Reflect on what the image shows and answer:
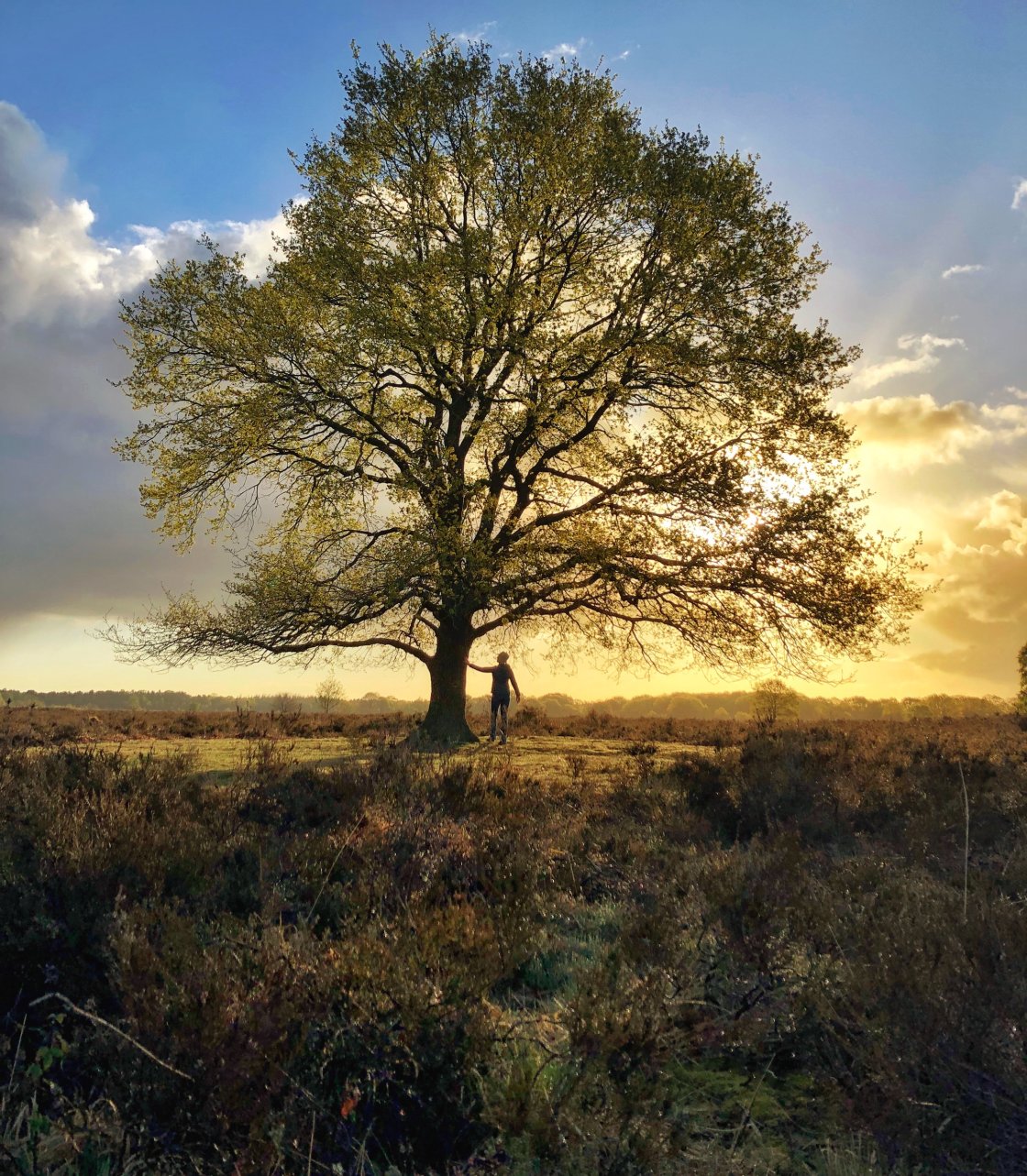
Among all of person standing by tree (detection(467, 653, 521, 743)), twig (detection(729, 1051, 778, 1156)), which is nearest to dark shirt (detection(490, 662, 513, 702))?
person standing by tree (detection(467, 653, 521, 743))

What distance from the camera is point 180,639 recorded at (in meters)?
20.8

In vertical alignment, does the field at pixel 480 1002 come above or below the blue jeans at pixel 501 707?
below

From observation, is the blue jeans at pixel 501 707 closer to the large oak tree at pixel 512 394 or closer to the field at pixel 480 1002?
the large oak tree at pixel 512 394

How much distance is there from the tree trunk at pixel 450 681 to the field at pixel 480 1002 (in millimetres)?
13583

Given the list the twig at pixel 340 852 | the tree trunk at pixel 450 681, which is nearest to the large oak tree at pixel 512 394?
the tree trunk at pixel 450 681

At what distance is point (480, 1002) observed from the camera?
359 cm

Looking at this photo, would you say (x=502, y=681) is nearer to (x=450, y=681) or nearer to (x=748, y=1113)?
(x=450, y=681)

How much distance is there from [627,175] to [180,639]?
14.7 meters

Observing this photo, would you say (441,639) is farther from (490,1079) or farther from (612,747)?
(490,1079)

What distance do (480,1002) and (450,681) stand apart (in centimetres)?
1788

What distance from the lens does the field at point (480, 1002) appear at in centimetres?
299

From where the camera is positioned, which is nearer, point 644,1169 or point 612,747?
point 644,1169

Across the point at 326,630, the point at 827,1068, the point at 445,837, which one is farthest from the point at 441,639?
the point at 827,1068

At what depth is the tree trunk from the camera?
21.1 m
